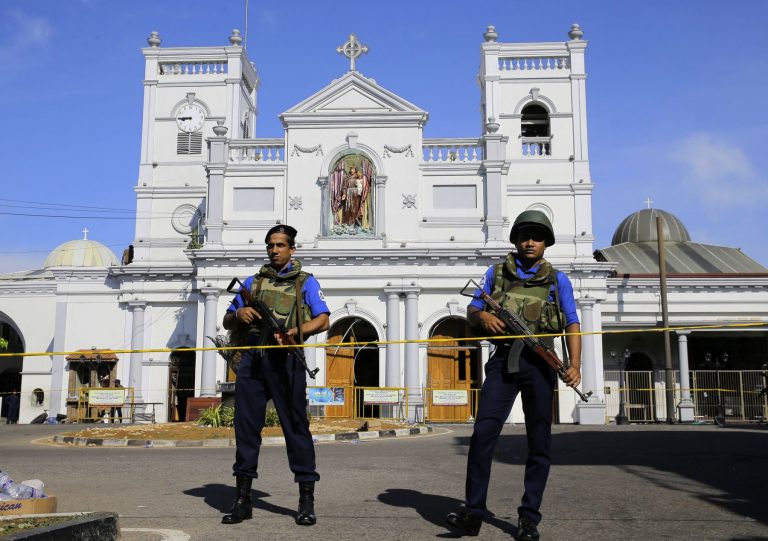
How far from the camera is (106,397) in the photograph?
90.4ft

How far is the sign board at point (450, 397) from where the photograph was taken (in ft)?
86.2

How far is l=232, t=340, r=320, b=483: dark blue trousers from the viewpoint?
597 cm

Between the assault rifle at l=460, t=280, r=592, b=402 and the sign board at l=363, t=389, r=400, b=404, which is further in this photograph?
the sign board at l=363, t=389, r=400, b=404

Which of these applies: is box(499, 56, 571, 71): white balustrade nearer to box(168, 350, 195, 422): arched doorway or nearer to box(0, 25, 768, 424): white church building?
box(0, 25, 768, 424): white church building

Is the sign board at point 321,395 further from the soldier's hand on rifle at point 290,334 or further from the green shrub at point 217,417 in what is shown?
the soldier's hand on rifle at point 290,334

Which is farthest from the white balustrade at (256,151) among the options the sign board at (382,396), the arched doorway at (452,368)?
the sign board at (382,396)

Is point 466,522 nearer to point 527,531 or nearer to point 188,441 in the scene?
point 527,531

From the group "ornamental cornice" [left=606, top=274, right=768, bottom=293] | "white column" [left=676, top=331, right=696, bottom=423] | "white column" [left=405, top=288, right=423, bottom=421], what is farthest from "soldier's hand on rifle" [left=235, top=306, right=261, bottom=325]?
"ornamental cornice" [left=606, top=274, right=768, bottom=293]

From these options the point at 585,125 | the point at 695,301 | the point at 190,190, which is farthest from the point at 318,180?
the point at 695,301

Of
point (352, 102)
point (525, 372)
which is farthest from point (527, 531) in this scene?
point (352, 102)

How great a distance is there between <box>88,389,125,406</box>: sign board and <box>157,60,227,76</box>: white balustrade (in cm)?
1451

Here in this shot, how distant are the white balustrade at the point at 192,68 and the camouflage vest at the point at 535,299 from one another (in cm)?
3108

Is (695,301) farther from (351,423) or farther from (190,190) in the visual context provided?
(190,190)

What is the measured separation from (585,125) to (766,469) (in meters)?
24.6
